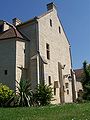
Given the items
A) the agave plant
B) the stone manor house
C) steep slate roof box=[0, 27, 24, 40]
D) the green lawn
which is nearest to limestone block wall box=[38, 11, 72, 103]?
the stone manor house

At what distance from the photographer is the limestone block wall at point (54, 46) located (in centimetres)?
3376

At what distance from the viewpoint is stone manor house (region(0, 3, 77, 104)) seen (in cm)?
3092

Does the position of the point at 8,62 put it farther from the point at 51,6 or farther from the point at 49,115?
the point at 49,115

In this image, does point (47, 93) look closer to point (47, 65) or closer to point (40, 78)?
point (40, 78)

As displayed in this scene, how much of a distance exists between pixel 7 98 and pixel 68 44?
60.1 feet

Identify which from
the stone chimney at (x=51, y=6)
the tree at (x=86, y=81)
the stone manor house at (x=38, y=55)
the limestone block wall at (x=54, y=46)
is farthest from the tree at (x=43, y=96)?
the stone chimney at (x=51, y=6)

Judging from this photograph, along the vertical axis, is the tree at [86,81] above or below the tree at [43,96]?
above

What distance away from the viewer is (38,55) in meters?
31.7

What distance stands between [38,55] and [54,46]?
234 inches

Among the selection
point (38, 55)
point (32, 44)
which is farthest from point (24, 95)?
point (32, 44)

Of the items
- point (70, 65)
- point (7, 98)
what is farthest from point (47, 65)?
point (70, 65)

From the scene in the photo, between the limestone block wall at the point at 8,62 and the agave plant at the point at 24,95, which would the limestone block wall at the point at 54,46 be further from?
the agave plant at the point at 24,95

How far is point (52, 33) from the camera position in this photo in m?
37.1

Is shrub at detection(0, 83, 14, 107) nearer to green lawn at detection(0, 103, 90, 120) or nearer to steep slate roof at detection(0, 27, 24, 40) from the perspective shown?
steep slate roof at detection(0, 27, 24, 40)
